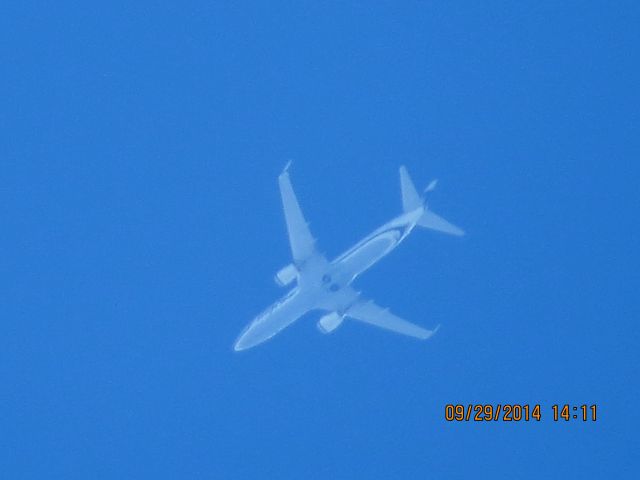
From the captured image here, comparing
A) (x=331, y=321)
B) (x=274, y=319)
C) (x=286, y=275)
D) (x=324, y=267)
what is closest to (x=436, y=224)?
(x=324, y=267)

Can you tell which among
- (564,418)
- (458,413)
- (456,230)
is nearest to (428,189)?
(456,230)

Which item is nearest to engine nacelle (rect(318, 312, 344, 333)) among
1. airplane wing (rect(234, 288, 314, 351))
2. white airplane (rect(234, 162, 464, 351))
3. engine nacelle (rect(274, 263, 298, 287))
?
white airplane (rect(234, 162, 464, 351))

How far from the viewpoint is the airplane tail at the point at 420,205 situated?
4125 cm

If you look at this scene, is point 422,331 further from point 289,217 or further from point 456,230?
point 289,217

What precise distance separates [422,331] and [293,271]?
32.4ft

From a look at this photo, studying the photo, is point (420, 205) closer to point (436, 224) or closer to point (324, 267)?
point (436, 224)

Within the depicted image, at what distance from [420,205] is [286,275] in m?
8.12

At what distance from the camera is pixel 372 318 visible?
144ft

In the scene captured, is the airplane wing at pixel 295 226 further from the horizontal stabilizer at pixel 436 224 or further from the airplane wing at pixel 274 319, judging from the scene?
the horizontal stabilizer at pixel 436 224

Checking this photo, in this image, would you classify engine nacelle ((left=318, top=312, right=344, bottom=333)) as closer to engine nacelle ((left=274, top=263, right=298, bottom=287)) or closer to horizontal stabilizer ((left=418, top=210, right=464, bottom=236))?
engine nacelle ((left=274, top=263, right=298, bottom=287))

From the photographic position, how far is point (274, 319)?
3997 cm

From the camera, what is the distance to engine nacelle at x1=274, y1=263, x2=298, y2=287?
3859 centimetres

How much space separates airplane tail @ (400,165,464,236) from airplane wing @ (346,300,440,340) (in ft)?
18.0

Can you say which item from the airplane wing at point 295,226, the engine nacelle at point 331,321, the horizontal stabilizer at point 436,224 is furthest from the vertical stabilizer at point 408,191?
the engine nacelle at point 331,321
